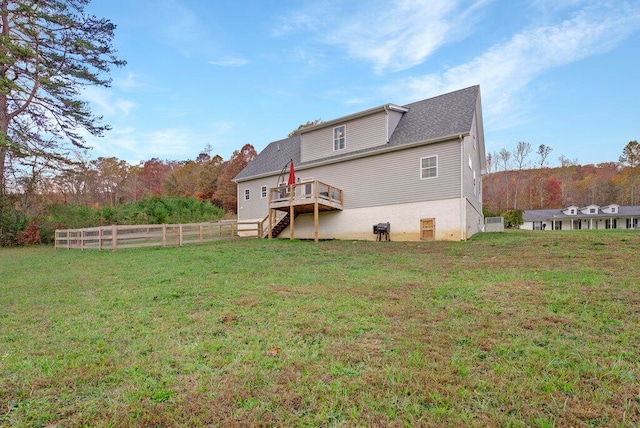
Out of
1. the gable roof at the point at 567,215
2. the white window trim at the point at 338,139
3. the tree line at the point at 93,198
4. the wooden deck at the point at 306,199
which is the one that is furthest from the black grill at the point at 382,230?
the gable roof at the point at 567,215

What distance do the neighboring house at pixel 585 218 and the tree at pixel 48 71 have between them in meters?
45.0

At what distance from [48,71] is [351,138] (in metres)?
15.7

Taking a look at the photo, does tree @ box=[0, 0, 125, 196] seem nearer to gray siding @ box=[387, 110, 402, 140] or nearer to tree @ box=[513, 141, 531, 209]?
gray siding @ box=[387, 110, 402, 140]

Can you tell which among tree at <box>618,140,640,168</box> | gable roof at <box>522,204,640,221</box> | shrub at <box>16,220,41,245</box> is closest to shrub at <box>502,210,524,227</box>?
gable roof at <box>522,204,640,221</box>

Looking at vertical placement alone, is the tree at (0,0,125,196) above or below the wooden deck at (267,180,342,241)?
above

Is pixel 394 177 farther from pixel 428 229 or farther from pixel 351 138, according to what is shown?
pixel 351 138

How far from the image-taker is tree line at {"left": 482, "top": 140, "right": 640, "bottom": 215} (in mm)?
43891

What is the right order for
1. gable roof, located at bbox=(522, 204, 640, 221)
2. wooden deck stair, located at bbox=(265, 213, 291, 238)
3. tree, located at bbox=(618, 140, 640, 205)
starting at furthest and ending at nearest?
tree, located at bbox=(618, 140, 640, 205), gable roof, located at bbox=(522, 204, 640, 221), wooden deck stair, located at bbox=(265, 213, 291, 238)

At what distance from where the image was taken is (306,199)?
46.2 feet

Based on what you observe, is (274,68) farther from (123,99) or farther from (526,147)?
(526,147)

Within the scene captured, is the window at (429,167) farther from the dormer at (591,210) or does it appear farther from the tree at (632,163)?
the tree at (632,163)

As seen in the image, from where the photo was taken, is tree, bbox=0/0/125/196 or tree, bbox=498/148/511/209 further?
tree, bbox=498/148/511/209

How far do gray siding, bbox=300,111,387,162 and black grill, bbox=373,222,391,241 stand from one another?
3.93 m

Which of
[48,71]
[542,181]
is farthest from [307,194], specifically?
[542,181]
